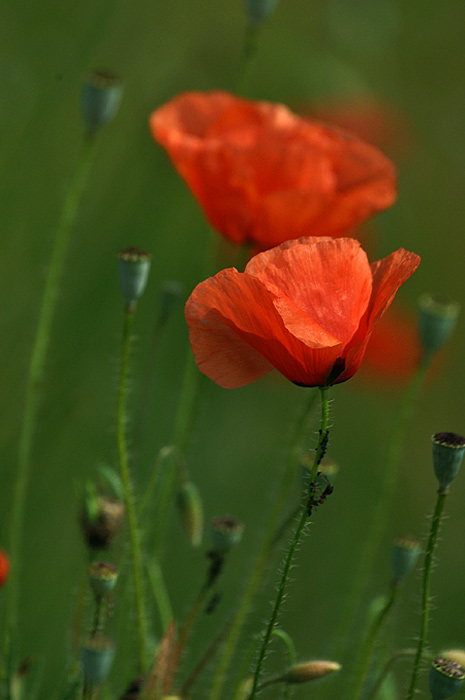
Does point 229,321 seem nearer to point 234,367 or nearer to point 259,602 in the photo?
point 234,367

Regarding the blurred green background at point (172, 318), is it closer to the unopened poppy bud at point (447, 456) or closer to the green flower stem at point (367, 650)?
the green flower stem at point (367, 650)

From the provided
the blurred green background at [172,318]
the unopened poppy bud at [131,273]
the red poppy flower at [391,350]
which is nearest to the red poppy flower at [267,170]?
the blurred green background at [172,318]

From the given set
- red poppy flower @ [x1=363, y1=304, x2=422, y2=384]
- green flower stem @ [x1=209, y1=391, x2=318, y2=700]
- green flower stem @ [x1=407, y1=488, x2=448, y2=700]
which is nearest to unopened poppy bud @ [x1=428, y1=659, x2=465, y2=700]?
green flower stem @ [x1=407, y1=488, x2=448, y2=700]

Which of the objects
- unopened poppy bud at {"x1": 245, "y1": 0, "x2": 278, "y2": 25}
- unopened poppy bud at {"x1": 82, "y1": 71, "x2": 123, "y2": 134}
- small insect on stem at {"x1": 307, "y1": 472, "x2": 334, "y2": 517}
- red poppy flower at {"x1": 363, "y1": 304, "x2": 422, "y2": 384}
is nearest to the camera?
small insect on stem at {"x1": 307, "y1": 472, "x2": 334, "y2": 517}

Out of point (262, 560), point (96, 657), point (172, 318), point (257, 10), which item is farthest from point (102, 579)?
point (172, 318)

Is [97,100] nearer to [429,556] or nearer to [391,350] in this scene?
[429,556]

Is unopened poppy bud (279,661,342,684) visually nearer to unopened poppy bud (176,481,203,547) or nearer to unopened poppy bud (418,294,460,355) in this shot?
unopened poppy bud (176,481,203,547)
